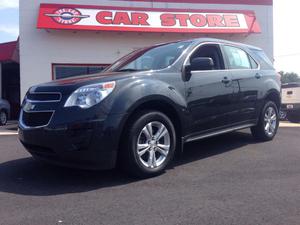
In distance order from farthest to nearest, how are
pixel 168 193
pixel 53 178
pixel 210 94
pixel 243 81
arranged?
pixel 243 81 < pixel 210 94 < pixel 53 178 < pixel 168 193

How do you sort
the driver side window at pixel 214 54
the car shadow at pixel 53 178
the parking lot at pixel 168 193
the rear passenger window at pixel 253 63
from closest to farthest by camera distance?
the parking lot at pixel 168 193
the car shadow at pixel 53 178
the driver side window at pixel 214 54
the rear passenger window at pixel 253 63

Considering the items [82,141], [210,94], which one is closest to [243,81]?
[210,94]

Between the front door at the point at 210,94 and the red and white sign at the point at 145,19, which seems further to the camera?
the red and white sign at the point at 145,19

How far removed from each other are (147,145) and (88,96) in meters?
0.94

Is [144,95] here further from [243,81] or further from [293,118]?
[293,118]

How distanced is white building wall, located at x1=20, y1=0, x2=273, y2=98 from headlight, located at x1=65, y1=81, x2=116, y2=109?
36.7 feet

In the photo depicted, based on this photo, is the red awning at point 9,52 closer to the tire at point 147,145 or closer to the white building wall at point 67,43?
the white building wall at point 67,43

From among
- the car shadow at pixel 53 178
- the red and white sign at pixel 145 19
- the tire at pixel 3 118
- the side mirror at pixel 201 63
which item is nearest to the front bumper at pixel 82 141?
the car shadow at pixel 53 178

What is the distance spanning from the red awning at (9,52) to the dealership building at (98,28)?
4188 mm

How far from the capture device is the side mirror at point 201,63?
514cm

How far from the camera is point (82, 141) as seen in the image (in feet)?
13.6

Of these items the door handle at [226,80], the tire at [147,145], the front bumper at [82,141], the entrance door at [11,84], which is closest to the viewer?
the front bumper at [82,141]

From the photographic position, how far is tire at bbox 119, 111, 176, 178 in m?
4.38

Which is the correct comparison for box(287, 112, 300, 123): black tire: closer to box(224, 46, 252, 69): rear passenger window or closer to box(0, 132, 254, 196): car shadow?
box(224, 46, 252, 69): rear passenger window
